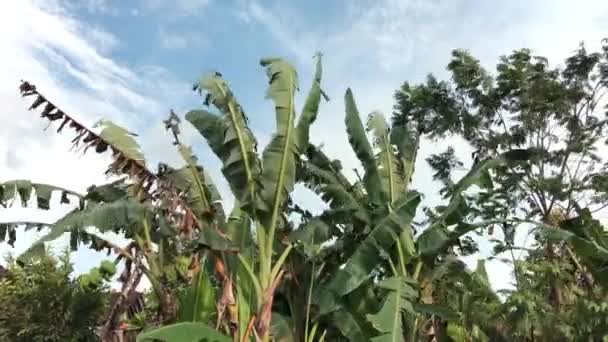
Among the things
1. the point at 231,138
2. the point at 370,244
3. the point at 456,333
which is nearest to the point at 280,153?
the point at 231,138

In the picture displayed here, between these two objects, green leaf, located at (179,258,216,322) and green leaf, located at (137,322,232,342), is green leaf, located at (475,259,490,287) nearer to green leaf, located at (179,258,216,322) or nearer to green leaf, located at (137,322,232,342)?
green leaf, located at (179,258,216,322)

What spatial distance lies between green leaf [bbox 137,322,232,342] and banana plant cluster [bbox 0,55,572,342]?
0.01 meters

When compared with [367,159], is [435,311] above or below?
below

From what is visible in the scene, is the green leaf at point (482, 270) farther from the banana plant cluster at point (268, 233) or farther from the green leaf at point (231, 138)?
the green leaf at point (231, 138)

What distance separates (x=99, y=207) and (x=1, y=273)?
9.91 m

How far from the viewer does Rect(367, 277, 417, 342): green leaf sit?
7.89 meters

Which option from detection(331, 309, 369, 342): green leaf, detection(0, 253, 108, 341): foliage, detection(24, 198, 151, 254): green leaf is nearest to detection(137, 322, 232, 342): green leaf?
detection(24, 198, 151, 254): green leaf

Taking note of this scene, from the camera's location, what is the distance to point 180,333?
709 cm

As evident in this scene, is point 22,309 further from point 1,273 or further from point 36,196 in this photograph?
point 36,196

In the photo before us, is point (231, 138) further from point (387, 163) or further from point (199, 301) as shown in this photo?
point (387, 163)

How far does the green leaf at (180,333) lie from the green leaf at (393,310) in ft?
6.01

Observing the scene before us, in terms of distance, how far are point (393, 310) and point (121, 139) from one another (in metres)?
4.03

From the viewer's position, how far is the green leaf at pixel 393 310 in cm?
789

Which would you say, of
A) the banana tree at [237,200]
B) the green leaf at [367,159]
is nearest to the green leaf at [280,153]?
the banana tree at [237,200]
